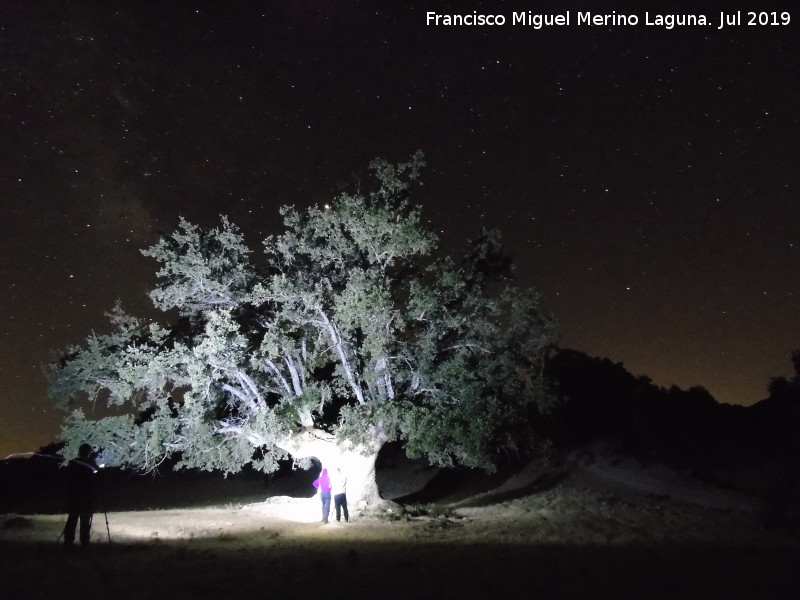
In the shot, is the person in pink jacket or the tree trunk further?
the tree trunk

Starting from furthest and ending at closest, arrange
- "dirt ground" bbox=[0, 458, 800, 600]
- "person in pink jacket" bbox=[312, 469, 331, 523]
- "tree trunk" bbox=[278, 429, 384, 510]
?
1. "tree trunk" bbox=[278, 429, 384, 510]
2. "person in pink jacket" bbox=[312, 469, 331, 523]
3. "dirt ground" bbox=[0, 458, 800, 600]

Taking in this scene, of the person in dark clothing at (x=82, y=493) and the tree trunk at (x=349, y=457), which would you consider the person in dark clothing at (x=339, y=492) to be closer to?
the tree trunk at (x=349, y=457)

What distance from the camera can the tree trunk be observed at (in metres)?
21.5

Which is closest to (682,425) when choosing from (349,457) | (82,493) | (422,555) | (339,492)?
(349,457)

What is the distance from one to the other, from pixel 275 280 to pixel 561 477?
60.2 feet

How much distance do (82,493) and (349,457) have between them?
1065 centimetres

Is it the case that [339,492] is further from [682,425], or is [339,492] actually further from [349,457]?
[682,425]

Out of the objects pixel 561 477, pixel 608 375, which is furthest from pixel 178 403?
pixel 608 375

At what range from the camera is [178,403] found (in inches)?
848

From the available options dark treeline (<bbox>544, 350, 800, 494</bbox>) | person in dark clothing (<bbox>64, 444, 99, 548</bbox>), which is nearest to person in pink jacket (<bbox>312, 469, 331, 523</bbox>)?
person in dark clothing (<bbox>64, 444, 99, 548</bbox>)

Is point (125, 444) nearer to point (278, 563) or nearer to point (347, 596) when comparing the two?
point (278, 563)

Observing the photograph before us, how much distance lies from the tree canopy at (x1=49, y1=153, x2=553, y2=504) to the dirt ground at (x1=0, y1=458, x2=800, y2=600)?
2486mm

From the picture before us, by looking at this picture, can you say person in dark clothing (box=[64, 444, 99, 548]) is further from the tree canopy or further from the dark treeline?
the dark treeline

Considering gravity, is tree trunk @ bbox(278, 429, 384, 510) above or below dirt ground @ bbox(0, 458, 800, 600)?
above
